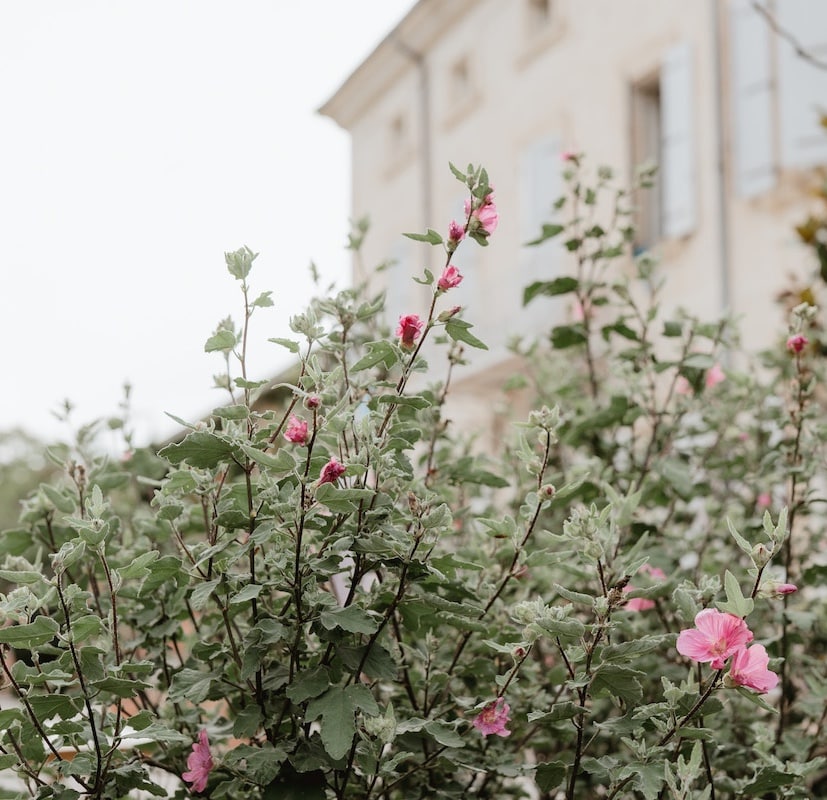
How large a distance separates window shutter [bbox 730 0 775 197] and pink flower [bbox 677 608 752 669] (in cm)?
799

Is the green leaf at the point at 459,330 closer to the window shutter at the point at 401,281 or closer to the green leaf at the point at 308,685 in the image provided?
the green leaf at the point at 308,685

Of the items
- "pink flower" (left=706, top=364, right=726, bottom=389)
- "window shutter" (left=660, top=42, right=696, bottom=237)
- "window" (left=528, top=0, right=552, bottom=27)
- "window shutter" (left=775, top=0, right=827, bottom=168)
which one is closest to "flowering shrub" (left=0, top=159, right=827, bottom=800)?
"pink flower" (left=706, top=364, right=726, bottom=389)

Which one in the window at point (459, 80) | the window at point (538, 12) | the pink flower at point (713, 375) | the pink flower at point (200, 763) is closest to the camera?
the pink flower at point (200, 763)

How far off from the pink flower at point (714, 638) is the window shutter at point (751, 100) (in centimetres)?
799

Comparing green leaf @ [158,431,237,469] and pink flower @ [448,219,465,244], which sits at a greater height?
pink flower @ [448,219,465,244]

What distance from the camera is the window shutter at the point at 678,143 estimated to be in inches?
376

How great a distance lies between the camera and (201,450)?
1575mm

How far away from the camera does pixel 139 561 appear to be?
5.01 ft

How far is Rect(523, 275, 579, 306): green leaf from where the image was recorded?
2.62m

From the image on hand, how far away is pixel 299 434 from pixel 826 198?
4.31 meters

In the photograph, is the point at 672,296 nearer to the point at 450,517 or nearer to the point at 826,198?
the point at 826,198

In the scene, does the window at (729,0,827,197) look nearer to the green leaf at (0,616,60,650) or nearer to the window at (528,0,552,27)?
the window at (528,0,552,27)

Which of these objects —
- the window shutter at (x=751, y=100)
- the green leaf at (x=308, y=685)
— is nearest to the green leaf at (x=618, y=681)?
the green leaf at (x=308, y=685)

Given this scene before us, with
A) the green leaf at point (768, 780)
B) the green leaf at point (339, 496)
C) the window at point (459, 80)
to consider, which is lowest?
the green leaf at point (768, 780)
